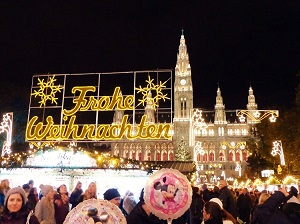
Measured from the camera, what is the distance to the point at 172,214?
12.9 feet

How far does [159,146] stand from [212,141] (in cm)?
1316

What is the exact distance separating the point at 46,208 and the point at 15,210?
2.18 meters

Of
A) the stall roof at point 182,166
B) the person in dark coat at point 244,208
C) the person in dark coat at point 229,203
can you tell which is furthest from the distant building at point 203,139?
the person in dark coat at point 229,203

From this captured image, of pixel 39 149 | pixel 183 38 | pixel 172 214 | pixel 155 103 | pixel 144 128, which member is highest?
pixel 183 38

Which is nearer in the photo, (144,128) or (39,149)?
(39,149)

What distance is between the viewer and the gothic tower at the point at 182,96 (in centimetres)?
7531

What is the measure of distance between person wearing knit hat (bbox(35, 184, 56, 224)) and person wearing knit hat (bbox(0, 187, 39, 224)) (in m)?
2.08

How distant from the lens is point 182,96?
255 ft

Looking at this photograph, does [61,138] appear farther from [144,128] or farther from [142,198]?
[142,198]

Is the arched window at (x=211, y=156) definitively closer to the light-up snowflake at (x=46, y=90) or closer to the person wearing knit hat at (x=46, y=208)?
the light-up snowflake at (x=46, y=90)

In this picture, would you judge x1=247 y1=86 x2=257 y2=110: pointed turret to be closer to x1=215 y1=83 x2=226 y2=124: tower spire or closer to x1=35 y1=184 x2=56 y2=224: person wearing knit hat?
x1=215 y1=83 x2=226 y2=124: tower spire

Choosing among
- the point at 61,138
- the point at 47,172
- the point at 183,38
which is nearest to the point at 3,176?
the point at 47,172

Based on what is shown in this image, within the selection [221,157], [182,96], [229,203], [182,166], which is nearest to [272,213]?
[229,203]

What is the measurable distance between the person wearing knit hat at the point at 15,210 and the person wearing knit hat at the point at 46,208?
2078 mm
